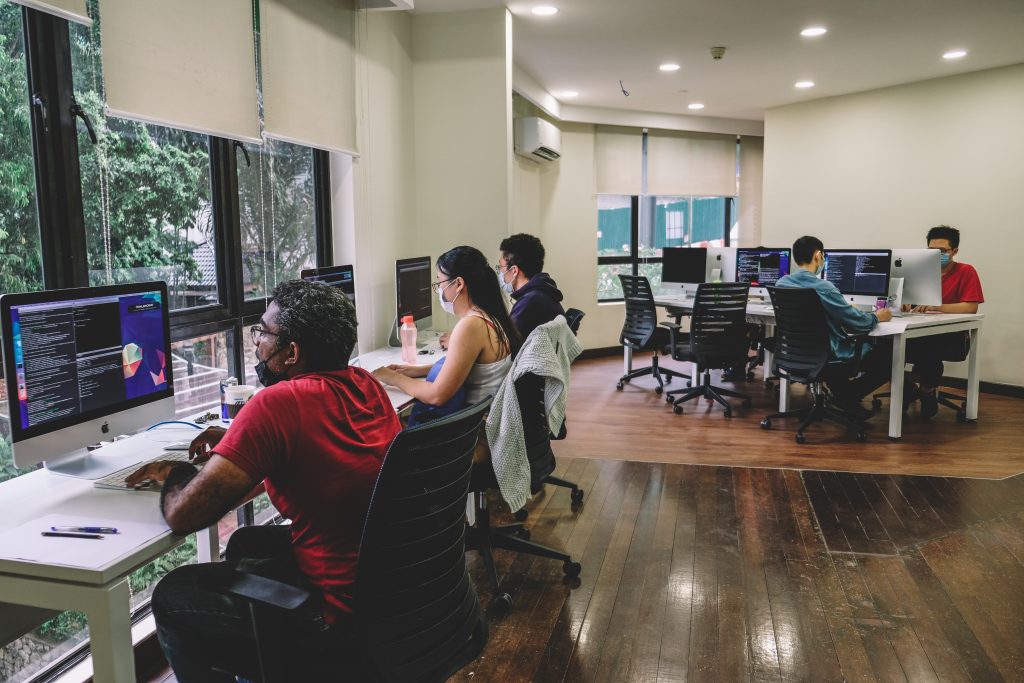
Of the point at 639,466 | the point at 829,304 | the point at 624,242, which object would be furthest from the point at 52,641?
the point at 624,242

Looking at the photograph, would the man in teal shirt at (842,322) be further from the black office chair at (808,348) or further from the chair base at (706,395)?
the chair base at (706,395)

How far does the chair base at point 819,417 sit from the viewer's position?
4996 millimetres

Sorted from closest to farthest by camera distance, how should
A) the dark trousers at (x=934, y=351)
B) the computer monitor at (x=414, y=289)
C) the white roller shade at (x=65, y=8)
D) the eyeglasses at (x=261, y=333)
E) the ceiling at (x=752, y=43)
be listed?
the eyeglasses at (x=261, y=333)
the white roller shade at (x=65, y=8)
the computer monitor at (x=414, y=289)
the ceiling at (x=752, y=43)
the dark trousers at (x=934, y=351)

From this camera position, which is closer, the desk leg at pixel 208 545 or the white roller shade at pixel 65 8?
the white roller shade at pixel 65 8

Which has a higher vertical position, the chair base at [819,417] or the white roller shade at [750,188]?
the white roller shade at [750,188]

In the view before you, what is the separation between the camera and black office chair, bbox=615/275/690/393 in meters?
6.42

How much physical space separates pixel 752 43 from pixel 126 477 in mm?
5325

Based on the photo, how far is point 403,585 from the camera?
156 centimetres

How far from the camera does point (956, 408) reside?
565 cm

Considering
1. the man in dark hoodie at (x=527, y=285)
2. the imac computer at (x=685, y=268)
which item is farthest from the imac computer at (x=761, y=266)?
the man in dark hoodie at (x=527, y=285)

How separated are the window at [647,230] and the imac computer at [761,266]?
71.5 inches

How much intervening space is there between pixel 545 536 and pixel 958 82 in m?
6.00

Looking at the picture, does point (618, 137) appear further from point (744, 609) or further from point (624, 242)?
point (744, 609)

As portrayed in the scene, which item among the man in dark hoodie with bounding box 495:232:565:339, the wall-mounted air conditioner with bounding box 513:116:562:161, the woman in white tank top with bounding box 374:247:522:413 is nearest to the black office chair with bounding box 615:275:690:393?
the wall-mounted air conditioner with bounding box 513:116:562:161
